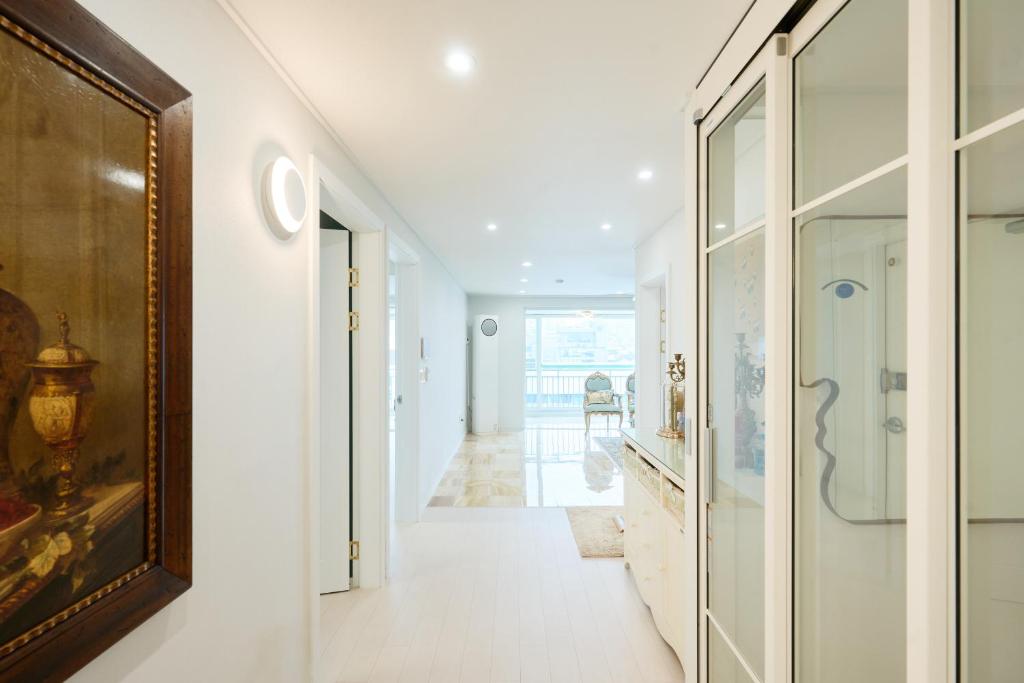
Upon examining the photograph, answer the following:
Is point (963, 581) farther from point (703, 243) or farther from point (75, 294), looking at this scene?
point (75, 294)

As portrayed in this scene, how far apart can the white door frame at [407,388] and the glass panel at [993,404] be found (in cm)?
366

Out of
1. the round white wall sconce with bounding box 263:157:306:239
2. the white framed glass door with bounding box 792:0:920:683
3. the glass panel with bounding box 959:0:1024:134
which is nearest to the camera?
the glass panel with bounding box 959:0:1024:134

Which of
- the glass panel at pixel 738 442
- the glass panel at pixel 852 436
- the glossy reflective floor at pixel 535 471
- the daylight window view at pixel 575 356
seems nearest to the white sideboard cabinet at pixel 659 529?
the glass panel at pixel 738 442

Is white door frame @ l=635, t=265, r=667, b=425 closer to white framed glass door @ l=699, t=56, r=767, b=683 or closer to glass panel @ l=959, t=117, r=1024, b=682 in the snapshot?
white framed glass door @ l=699, t=56, r=767, b=683

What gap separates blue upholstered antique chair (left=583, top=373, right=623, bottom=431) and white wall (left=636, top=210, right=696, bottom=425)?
340 cm

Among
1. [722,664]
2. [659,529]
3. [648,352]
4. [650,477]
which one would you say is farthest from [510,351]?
[722,664]

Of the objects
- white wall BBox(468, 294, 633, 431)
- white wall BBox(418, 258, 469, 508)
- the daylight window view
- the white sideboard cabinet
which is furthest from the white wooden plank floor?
the daylight window view

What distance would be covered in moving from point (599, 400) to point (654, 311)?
3.85 m

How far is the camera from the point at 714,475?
64.1 inches

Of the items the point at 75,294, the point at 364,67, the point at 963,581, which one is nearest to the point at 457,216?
the point at 364,67

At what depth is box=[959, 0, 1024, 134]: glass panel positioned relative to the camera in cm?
65

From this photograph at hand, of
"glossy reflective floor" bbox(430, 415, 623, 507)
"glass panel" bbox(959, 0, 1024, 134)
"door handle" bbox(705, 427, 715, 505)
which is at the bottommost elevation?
"glossy reflective floor" bbox(430, 415, 623, 507)

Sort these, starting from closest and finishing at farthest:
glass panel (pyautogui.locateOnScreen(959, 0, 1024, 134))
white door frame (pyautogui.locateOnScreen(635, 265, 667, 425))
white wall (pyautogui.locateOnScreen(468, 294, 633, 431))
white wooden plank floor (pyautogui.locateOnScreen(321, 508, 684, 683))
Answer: glass panel (pyautogui.locateOnScreen(959, 0, 1024, 134)) < white wooden plank floor (pyautogui.locateOnScreen(321, 508, 684, 683)) < white door frame (pyautogui.locateOnScreen(635, 265, 667, 425)) < white wall (pyautogui.locateOnScreen(468, 294, 633, 431))

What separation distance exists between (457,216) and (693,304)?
2.27 meters
